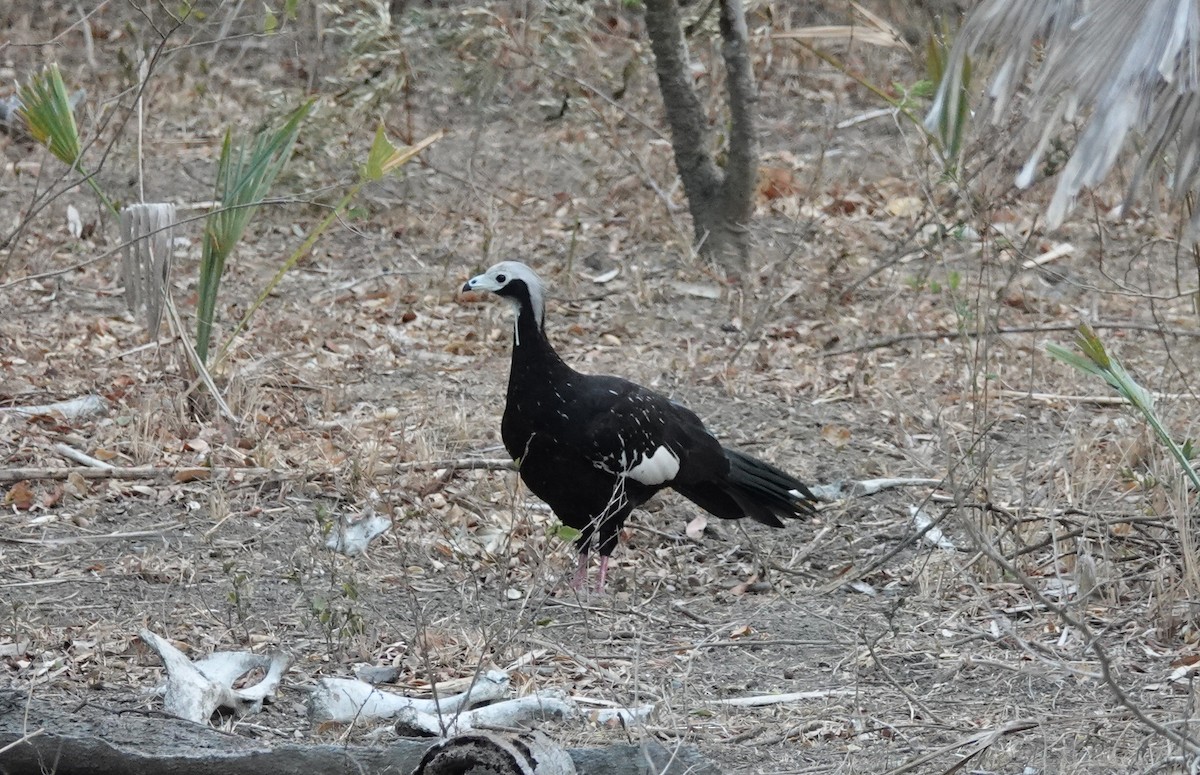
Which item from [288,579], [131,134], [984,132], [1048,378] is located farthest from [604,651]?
[131,134]

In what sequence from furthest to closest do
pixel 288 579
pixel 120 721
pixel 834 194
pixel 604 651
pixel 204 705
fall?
pixel 834 194 < pixel 288 579 < pixel 604 651 < pixel 204 705 < pixel 120 721

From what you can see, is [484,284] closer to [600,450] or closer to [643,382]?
[600,450]

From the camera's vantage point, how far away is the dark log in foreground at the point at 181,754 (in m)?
3.06

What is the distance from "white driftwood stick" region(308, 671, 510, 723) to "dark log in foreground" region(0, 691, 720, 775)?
0.45 meters

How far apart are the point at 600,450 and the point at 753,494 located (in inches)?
26.2

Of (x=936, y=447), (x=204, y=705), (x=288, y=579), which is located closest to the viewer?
(x=204, y=705)

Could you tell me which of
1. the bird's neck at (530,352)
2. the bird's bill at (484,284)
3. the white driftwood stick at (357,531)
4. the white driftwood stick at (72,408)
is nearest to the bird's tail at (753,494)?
the bird's neck at (530,352)

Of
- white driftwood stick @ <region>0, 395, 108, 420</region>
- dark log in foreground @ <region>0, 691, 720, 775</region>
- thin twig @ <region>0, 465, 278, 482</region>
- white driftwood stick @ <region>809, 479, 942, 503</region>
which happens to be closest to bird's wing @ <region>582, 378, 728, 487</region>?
white driftwood stick @ <region>809, 479, 942, 503</region>

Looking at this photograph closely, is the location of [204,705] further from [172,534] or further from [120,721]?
[172,534]

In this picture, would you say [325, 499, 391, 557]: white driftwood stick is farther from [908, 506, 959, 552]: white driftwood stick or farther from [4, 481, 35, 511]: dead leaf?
[908, 506, 959, 552]: white driftwood stick

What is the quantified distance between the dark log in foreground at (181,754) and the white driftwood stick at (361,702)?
453mm

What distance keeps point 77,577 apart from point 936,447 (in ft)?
11.1

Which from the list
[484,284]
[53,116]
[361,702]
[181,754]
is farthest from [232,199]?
[181,754]

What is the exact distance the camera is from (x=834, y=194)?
8.98m
